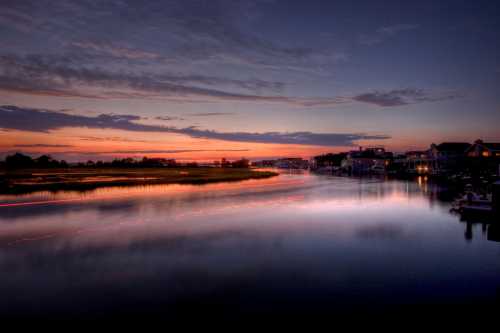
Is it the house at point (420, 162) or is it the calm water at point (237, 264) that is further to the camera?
the house at point (420, 162)

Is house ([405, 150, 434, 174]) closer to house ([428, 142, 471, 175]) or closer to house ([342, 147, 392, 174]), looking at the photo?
house ([428, 142, 471, 175])

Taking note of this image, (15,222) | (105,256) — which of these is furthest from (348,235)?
(15,222)

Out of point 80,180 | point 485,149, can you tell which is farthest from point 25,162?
point 485,149

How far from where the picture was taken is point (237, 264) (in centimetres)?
1319

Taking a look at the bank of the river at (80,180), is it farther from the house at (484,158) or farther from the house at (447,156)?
the house at (447,156)

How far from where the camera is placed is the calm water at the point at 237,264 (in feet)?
31.3

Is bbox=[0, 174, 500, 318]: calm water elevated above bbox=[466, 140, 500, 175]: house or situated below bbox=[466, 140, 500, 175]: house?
below

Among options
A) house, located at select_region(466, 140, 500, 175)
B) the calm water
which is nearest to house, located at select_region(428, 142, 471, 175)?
house, located at select_region(466, 140, 500, 175)

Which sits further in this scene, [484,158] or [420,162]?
[420,162]

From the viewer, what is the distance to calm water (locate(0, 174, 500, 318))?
31.3 ft

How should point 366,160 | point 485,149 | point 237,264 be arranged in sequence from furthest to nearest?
point 366,160 < point 485,149 < point 237,264

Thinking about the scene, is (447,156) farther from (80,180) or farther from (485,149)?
(80,180)

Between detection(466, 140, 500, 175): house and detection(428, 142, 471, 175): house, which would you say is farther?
detection(428, 142, 471, 175): house

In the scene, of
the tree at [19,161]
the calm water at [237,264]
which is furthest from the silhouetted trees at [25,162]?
the calm water at [237,264]
